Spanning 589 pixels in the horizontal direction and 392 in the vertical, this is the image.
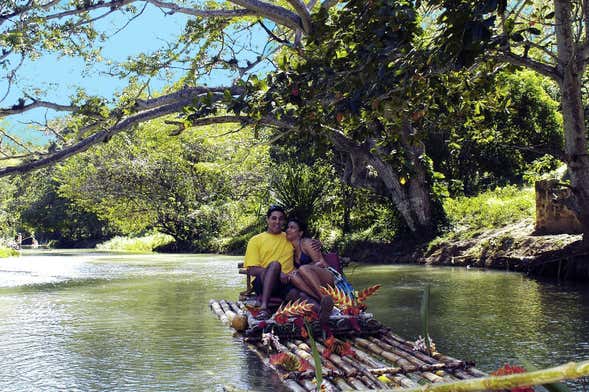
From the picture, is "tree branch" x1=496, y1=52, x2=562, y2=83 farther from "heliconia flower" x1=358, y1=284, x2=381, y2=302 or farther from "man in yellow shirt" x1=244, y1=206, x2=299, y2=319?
"heliconia flower" x1=358, y1=284, x2=381, y2=302

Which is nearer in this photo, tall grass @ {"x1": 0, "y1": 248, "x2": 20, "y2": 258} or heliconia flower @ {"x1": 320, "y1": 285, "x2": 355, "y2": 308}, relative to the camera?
heliconia flower @ {"x1": 320, "y1": 285, "x2": 355, "y2": 308}

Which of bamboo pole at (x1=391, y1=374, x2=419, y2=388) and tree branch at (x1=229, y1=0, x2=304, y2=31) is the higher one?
tree branch at (x1=229, y1=0, x2=304, y2=31)

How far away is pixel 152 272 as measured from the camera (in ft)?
57.7

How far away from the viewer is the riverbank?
1236 cm

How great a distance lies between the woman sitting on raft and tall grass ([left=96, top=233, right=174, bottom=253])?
28129 millimetres

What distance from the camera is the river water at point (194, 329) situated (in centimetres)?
554

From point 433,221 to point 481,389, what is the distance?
1838 centimetres

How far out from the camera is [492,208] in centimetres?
1792

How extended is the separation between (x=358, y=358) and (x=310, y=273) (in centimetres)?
157

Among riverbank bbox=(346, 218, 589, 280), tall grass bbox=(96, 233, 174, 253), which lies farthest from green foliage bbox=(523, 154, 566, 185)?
tall grass bbox=(96, 233, 174, 253)

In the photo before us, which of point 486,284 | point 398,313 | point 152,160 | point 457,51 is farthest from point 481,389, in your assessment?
point 152,160

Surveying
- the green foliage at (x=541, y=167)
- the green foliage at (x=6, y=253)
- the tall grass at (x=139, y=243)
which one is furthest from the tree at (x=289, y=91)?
the tall grass at (x=139, y=243)

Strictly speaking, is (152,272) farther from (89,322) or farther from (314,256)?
(314,256)

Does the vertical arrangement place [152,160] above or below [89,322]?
above
